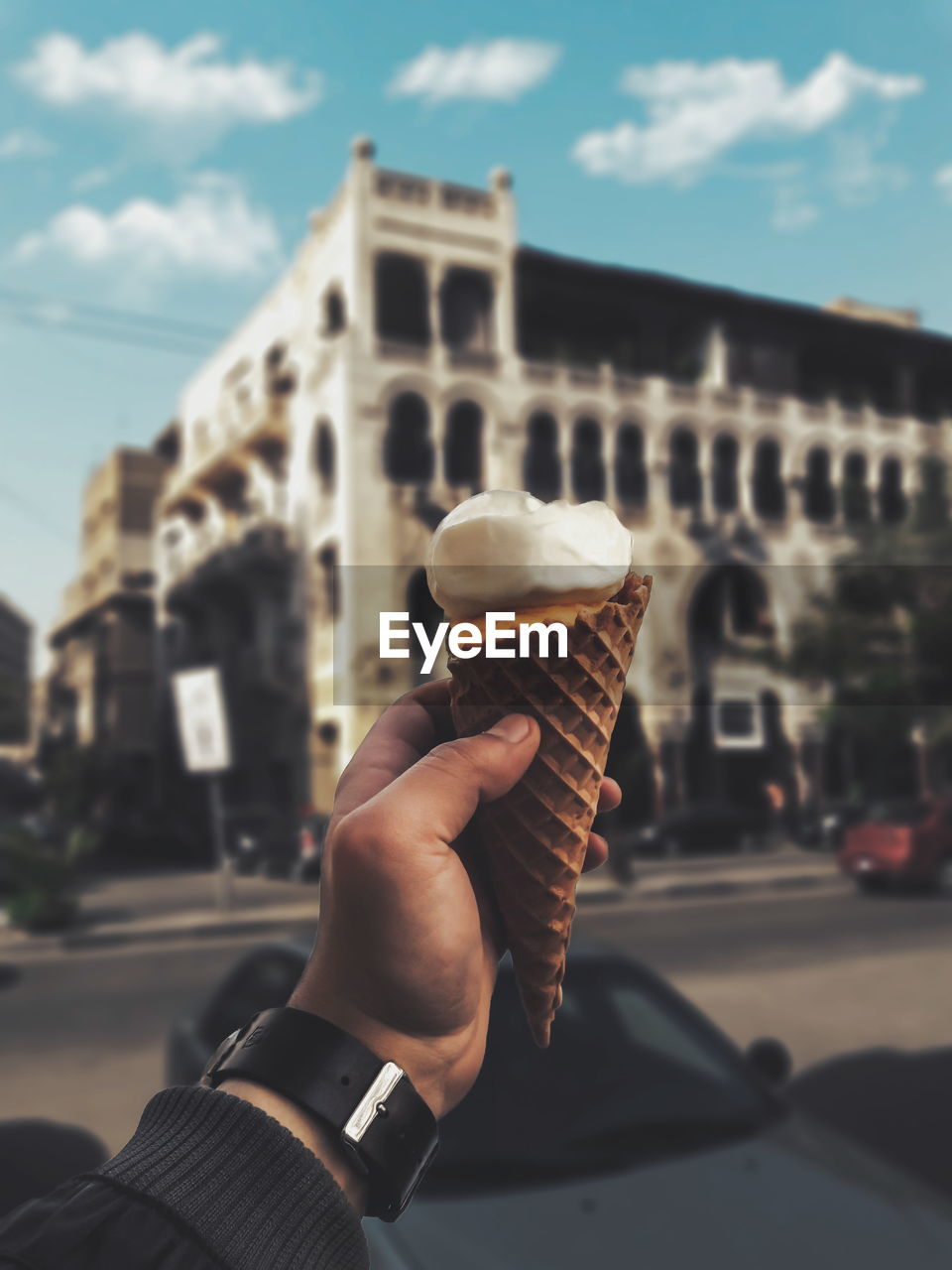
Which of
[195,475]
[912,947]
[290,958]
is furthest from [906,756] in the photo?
[195,475]

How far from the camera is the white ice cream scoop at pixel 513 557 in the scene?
96 cm

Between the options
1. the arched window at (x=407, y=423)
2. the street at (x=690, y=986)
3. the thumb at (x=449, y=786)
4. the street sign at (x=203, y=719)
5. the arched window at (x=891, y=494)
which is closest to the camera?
the thumb at (x=449, y=786)

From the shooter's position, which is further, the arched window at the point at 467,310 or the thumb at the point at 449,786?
the arched window at the point at 467,310

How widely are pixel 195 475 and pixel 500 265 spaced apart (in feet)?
42.2

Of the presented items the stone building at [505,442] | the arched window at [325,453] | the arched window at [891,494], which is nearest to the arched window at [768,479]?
the stone building at [505,442]

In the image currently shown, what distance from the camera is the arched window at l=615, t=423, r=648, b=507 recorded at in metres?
13.6

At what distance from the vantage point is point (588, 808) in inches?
43.9

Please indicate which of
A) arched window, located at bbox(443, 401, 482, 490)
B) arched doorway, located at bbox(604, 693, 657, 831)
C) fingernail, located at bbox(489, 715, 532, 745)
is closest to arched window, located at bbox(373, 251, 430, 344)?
arched window, located at bbox(443, 401, 482, 490)

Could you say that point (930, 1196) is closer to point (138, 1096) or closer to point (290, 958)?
point (290, 958)

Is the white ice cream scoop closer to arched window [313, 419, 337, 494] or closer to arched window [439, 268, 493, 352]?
arched window [313, 419, 337, 494]

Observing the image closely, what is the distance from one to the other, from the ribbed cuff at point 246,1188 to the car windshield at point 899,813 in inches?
188

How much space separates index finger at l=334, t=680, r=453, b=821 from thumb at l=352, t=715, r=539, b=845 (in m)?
0.07

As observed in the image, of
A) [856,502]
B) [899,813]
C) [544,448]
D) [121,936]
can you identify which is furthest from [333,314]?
[899,813]

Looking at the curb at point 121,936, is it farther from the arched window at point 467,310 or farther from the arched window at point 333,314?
the arched window at point 467,310
